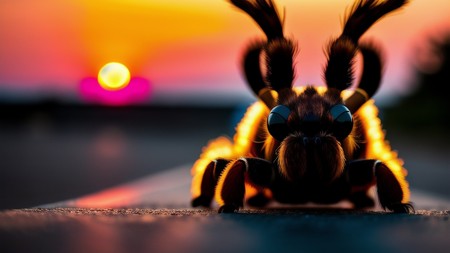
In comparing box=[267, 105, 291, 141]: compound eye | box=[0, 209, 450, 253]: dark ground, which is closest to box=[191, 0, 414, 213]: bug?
box=[267, 105, 291, 141]: compound eye

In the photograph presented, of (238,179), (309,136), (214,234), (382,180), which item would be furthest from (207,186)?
(214,234)

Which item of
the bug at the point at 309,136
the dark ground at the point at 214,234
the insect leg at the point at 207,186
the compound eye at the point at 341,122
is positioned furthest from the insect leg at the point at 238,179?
the dark ground at the point at 214,234

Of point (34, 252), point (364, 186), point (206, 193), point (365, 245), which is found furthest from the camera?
point (206, 193)

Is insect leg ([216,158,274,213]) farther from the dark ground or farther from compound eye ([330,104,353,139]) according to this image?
the dark ground

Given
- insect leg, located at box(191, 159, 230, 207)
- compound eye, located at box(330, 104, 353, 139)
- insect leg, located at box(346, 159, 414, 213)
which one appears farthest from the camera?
insect leg, located at box(191, 159, 230, 207)

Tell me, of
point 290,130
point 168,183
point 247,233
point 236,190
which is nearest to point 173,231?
point 247,233

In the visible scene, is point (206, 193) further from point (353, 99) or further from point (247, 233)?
point (247, 233)
